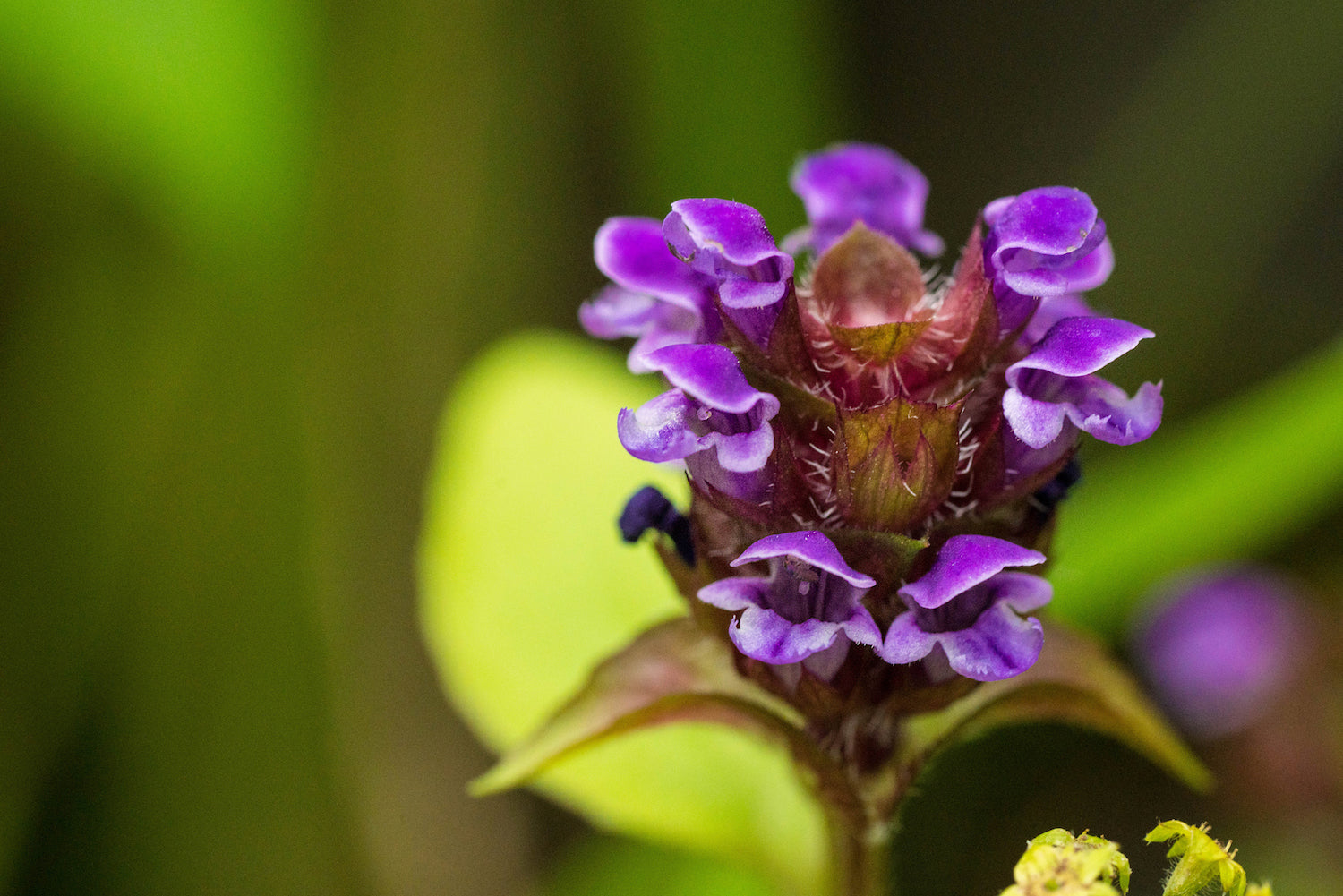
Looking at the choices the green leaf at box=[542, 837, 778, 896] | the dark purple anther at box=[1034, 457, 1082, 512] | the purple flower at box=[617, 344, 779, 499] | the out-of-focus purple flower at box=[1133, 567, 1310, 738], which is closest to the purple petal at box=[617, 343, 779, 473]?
the purple flower at box=[617, 344, 779, 499]

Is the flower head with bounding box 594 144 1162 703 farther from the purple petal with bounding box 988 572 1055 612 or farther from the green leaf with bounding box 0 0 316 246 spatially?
the green leaf with bounding box 0 0 316 246

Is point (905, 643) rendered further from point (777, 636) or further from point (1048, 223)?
point (1048, 223)

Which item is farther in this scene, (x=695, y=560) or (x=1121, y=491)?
(x=1121, y=491)

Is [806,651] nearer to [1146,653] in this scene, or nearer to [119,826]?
[119,826]

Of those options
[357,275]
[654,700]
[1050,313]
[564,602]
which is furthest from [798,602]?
[357,275]

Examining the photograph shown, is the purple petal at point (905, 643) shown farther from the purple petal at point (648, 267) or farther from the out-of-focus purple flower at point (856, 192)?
the out-of-focus purple flower at point (856, 192)

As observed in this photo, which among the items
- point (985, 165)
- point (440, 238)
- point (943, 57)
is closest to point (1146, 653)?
point (985, 165)

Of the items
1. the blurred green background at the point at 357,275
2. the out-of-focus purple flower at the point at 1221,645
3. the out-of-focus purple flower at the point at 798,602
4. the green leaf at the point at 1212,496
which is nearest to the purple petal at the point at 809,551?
the out-of-focus purple flower at the point at 798,602
